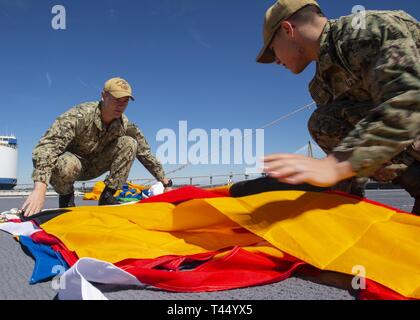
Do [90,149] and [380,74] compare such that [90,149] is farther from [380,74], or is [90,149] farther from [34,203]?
[380,74]

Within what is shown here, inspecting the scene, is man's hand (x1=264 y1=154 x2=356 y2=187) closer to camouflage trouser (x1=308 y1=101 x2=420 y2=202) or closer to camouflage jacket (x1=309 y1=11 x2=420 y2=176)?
camouflage jacket (x1=309 y1=11 x2=420 y2=176)

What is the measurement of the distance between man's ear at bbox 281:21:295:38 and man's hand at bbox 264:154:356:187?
1.65ft

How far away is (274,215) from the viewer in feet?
3.37

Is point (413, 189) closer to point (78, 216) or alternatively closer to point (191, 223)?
point (191, 223)

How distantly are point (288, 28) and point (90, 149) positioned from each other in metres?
1.87

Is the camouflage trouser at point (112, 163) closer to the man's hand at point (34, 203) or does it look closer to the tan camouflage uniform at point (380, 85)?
the man's hand at point (34, 203)

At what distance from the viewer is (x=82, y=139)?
2.52 m

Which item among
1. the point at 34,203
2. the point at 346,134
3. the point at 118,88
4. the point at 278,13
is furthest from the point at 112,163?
the point at 278,13

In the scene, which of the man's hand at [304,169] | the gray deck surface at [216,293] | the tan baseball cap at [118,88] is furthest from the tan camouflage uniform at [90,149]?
the man's hand at [304,169]

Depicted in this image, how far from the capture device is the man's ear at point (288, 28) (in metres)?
1.16

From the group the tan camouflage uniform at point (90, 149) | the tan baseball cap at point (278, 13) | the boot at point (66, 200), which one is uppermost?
the tan baseball cap at point (278, 13)

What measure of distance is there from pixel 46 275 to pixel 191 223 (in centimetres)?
48
